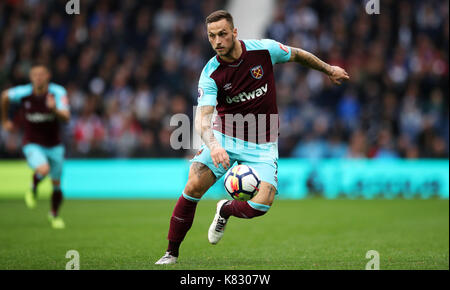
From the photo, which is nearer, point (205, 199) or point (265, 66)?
point (265, 66)

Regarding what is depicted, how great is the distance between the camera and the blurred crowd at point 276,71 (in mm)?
17188

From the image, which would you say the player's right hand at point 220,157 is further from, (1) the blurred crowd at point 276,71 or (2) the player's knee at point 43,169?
(1) the blurred crowd at point 276,71

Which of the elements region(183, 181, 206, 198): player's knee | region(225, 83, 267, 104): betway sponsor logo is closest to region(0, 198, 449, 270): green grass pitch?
region(183, 181, 206, 198): player's knee

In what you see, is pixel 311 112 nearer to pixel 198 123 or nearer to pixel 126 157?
pixel 126 157

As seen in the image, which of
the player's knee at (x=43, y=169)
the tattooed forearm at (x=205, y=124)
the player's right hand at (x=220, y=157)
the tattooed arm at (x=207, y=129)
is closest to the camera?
the player's right hand at (x=220, y=157)

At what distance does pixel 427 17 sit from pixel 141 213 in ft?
37.2

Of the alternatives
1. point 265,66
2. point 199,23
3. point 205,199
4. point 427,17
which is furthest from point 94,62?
point 265,66

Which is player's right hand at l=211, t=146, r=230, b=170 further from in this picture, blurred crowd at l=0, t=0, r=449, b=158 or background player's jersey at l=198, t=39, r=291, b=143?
blurred crowd at l=0, t=0, r=449, b=158

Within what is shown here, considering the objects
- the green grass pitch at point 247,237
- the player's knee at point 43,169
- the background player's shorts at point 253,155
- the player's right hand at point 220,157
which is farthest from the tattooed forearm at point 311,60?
the player's knee at point 43,169

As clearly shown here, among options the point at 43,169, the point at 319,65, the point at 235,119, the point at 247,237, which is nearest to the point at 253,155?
the point at 235,119

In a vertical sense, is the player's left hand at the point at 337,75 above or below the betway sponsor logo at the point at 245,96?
above

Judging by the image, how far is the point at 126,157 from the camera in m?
16.9

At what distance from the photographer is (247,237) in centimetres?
922

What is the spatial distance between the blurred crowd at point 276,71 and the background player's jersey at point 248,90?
10.3 m
